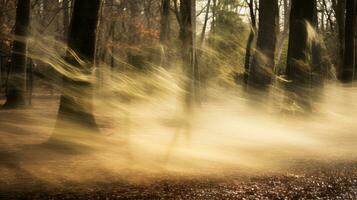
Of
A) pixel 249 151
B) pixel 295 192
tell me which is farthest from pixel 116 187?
pixel 249 151

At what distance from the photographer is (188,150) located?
10.1 m

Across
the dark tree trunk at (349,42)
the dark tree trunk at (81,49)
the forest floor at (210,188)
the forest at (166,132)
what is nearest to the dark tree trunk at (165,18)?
the forest at (166,132)

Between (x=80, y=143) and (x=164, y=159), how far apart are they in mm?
2214

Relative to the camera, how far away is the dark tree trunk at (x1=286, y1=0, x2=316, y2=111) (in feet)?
47.6

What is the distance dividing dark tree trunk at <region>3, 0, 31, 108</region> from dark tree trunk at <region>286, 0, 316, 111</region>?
962 centimetres

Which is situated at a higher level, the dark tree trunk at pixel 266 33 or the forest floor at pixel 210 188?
the dark tree trunk at pixel 266 33

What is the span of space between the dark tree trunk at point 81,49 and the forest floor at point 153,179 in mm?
926

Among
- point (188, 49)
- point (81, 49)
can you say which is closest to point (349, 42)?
point (188, 49)

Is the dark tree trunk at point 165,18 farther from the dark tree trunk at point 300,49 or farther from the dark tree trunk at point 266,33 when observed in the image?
the dark tree trunk at point 300,49

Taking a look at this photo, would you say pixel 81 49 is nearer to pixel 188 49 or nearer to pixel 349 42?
A: pixel 188 49

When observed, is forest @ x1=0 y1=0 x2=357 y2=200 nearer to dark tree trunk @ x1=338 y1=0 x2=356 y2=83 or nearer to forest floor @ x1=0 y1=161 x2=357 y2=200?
forest floor @ x1=0 y1=161 x2=357 y2=200

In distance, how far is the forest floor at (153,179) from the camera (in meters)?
6.19

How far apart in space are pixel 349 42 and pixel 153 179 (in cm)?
1501

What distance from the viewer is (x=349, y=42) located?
19422mm
